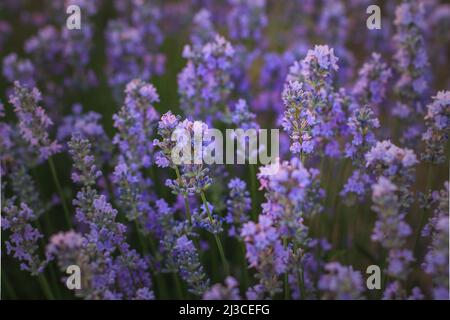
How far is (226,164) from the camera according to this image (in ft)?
8.36

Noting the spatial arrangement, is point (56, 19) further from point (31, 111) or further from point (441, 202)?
point (441, 202)

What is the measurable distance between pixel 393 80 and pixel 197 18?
1.10 meters

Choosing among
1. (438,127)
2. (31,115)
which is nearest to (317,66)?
(438,127)

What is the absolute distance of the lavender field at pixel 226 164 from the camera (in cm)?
152

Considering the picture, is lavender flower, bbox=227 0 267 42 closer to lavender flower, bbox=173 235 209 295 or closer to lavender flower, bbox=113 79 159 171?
lavender flower, bbox=113 79 159 171

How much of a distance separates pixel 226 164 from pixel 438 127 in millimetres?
→ 1071

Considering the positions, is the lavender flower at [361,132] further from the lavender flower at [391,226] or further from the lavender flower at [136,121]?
the lavender flower at [136,121]

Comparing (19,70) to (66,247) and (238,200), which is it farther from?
(66,247)

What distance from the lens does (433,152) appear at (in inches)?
70.7

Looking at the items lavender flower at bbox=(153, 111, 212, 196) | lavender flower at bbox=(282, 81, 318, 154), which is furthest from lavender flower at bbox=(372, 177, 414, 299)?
lavender flower at bbox=(153, 111, 212, 196)

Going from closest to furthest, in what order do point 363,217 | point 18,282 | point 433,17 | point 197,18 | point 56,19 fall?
point 18,282, point 363,217, point 197,18, point 433,17, point 56,19

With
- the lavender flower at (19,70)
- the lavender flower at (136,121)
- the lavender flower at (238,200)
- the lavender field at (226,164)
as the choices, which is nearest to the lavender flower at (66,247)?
the lavender field at (226,164)
